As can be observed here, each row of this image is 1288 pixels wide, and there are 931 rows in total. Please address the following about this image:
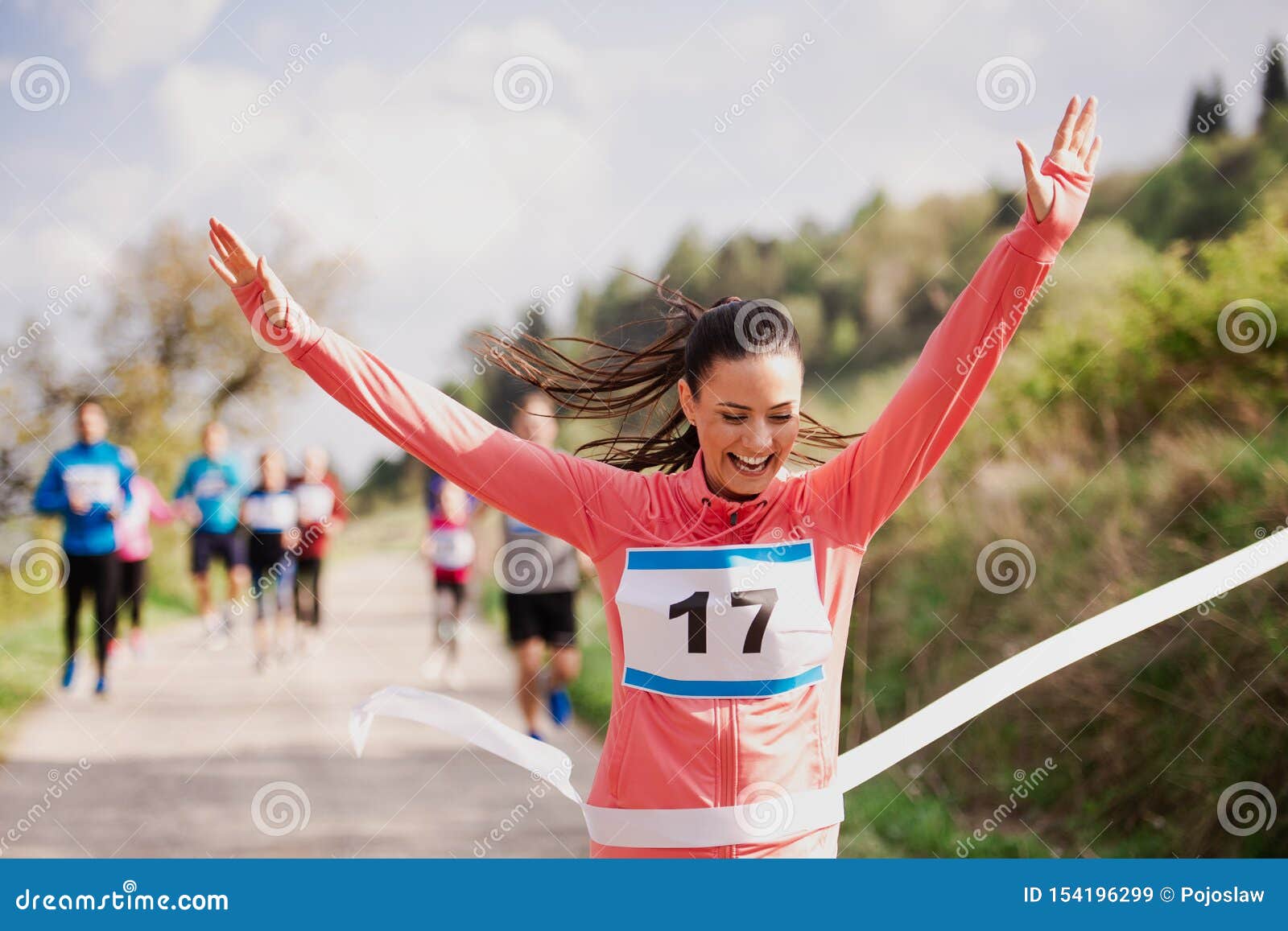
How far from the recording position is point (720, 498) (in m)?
2.40

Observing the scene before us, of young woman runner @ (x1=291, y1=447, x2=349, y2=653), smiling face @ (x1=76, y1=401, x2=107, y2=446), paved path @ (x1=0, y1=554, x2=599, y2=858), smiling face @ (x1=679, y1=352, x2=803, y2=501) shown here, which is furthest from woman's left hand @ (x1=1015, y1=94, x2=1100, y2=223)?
young woman runner @ (x1=291, y1=447, x2=349, y2=653)

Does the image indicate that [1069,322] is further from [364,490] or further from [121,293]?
[364,490]

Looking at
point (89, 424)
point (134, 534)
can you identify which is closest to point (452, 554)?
point (134, 534)

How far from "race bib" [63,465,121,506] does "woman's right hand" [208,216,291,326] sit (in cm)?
615

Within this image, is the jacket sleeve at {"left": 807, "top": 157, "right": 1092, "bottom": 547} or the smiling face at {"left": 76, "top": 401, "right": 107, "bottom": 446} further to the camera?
the smiling face at {"left": 76, "top": 401, "right": 107, "bottom": 446}

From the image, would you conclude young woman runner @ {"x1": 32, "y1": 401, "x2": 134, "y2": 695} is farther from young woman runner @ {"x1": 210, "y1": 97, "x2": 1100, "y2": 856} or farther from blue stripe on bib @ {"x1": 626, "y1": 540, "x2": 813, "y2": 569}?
blue stripe on bib @ {"x1": 626, "y1": 540, "x2": 813, "y2": 569}

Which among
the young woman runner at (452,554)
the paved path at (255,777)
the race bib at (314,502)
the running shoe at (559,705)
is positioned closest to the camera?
the paved path at (255,777)

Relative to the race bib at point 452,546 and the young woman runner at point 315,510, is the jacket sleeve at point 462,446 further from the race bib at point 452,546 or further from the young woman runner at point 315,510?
the young woman runner at point 315,510

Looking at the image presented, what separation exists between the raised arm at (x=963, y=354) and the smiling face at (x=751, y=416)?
0.59 feet

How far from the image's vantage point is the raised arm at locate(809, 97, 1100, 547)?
2254mm

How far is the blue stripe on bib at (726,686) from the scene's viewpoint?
90.0 inches

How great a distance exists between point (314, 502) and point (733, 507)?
26.6ft

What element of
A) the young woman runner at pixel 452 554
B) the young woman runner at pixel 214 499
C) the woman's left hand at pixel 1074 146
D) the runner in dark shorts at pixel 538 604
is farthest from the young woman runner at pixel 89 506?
the woman's left hand at pixel 1074 146

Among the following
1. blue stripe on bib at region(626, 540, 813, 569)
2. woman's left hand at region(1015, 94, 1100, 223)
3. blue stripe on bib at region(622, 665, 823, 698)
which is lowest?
blue stripe on bib at region(622, 665, 823, 698)
